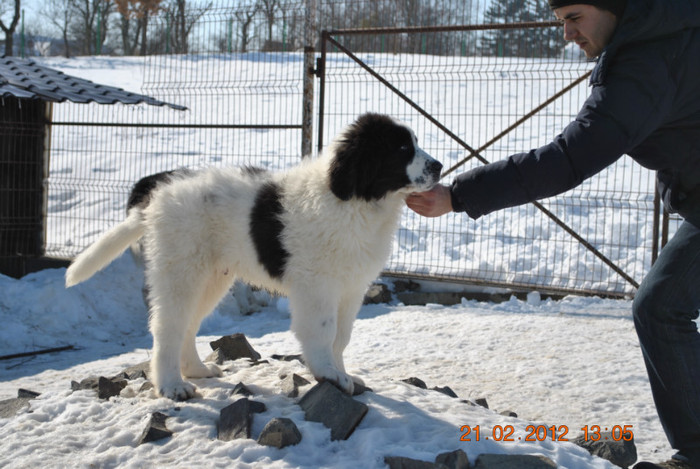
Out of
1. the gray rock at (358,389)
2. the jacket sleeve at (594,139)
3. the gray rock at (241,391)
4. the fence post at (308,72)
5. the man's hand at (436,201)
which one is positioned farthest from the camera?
the fence post at (308,72)

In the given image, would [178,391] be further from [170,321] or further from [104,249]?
[104,249]

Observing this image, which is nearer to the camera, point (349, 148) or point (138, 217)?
point (349, 148)

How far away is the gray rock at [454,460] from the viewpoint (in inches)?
115

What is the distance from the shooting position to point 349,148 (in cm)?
389

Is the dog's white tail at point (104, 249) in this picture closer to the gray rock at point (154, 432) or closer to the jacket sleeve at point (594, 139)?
the gray rock at point (154, 432)

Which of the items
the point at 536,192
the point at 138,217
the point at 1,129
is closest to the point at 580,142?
the point at 536,192

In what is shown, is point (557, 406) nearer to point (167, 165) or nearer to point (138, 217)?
point (138, 217)

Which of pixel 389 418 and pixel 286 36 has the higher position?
pixel 286 36

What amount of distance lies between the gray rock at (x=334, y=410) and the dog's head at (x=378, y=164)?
1.13 metres

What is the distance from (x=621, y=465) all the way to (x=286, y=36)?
11676 millimetres

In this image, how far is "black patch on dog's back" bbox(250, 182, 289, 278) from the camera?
393 centimetres

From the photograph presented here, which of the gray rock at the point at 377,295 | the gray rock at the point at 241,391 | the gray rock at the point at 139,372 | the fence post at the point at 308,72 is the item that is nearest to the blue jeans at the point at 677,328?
the gray rock at the point at 241,391

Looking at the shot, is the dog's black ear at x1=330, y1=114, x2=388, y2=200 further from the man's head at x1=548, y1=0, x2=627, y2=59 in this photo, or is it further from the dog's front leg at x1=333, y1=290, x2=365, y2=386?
the man's head at x1=548, y1=0, x2=627, y2=59

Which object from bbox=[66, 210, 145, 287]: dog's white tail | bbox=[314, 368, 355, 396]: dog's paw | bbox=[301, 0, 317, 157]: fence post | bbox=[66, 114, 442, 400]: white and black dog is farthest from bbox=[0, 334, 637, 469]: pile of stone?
bbox=[301, 0, 317, 157]: fence post
